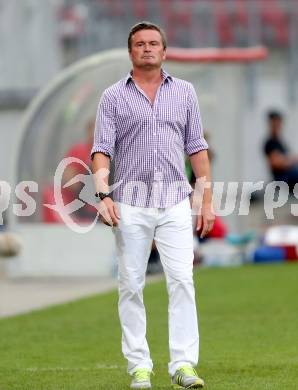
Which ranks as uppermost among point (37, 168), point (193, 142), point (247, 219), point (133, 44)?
point (133, 44)

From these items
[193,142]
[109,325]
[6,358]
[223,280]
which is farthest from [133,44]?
[223,280]

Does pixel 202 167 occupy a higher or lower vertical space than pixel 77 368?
higher

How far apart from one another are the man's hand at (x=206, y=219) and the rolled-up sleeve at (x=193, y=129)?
35 cm

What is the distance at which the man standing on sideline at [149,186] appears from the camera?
9.23 meters

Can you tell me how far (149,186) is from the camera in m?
9.34

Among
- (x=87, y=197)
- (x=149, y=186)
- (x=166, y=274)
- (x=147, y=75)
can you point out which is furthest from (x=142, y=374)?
(x=87, y=197)

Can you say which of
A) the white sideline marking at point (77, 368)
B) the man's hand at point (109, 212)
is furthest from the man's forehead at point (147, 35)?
the white sideline marking at point (77, 368)

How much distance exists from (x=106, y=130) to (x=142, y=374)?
4.79ft

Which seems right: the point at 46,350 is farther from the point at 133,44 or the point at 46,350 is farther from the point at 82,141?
the point at 82,141

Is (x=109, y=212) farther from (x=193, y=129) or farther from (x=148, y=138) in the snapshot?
(x=193, y=129)

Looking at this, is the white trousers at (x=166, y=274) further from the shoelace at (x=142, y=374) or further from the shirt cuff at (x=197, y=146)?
the shirt cuff at (x=197, y=146)

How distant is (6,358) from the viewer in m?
11.4

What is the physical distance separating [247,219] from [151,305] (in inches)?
413

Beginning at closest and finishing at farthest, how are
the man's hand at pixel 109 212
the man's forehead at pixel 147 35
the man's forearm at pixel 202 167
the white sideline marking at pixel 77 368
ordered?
the man's hand at pixel 109 212 → the man's forehead at pixel 147 35 → the man's forearm at pixel 202 167 → the white sideline marking at pixel 77 368
